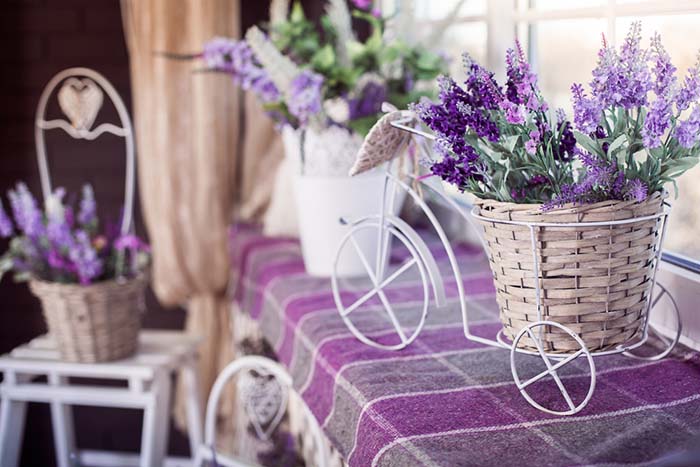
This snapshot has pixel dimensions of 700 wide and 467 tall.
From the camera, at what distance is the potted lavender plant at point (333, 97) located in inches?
68.4

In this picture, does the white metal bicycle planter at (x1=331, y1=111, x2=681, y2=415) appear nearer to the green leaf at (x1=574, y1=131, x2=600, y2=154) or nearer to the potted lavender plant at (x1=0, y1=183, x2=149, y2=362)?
the green leaf at (x1=574, y1=131, x2=600, y2=154)

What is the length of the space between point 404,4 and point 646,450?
113cm

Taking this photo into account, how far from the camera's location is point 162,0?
2510mm

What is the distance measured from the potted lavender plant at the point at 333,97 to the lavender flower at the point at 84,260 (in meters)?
0.46

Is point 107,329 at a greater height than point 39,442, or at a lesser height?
greater

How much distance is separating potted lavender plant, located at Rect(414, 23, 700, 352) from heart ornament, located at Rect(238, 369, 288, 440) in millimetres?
1012

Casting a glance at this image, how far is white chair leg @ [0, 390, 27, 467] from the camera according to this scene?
1968 mm

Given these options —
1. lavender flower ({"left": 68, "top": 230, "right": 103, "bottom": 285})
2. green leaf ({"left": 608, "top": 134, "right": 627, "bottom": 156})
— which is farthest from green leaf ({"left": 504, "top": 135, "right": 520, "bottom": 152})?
lavender flower ({"left": 68, "top": 230, "right": 103, "bottom": 285})

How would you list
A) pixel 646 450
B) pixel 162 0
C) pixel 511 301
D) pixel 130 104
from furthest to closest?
pixel 130 104, pixel 162 0, pixel 511 301, pixel 646 450

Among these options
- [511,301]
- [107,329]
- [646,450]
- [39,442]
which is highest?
[511,301]

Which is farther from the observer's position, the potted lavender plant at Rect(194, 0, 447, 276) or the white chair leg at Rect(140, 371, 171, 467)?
the white chair leg at Rect(140, 371, 171, 467)

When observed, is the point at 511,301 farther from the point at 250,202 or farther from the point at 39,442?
the point at 39,442

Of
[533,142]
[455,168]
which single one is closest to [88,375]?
[455,168]

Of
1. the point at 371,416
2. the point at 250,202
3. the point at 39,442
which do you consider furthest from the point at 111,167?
the point at 371,416
